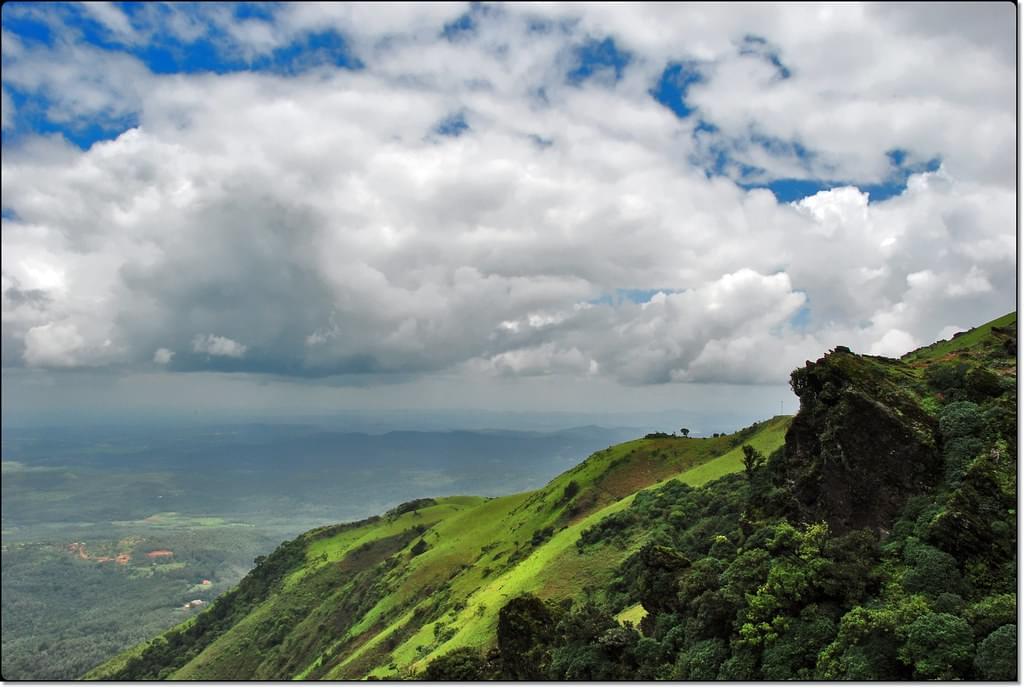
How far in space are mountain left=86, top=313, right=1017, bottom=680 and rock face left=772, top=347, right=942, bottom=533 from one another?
0.29 ft

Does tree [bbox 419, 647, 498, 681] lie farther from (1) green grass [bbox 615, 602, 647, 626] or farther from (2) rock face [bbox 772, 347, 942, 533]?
(2) rock face [bbox 772, 347, 942, 533]

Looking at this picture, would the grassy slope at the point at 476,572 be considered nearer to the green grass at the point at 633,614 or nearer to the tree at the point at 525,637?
the green grass at the point at 633,614

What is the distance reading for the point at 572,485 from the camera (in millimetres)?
87312

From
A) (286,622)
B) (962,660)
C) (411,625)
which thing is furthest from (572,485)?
(962,660)

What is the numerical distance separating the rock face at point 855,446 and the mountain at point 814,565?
0.09 meters

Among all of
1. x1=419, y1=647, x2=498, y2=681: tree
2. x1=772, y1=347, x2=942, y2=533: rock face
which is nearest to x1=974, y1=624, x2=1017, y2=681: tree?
x1=772, y1=347, x2=942, y2=533: rock face

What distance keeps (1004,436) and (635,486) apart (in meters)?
55.8

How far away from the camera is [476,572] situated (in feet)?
247

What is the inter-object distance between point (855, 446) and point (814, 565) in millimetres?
8127

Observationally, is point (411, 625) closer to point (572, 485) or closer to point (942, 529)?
point (572, 485)

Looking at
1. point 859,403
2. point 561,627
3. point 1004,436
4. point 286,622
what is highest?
point 859,403

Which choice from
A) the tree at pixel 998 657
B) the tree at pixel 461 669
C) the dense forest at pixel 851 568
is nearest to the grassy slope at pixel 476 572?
the tree at pixel 461 669

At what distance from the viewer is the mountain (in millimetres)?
21406

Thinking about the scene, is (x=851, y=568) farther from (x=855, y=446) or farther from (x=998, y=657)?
(x=855, y=446)
